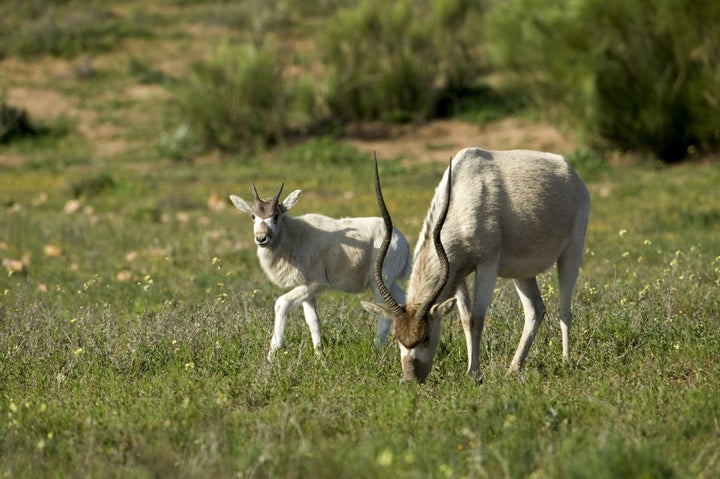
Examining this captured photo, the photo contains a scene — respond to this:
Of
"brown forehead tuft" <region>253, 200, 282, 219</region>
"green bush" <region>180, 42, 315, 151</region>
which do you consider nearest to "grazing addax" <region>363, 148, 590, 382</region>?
"brown forehead tuft" <region>253, 200, 282, 219</region>

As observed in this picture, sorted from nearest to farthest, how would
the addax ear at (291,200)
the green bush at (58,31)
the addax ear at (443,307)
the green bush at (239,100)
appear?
the addax ear at (443,307) → the addax ear at (291,200) → the green bush at (239,100) → the green bush at (58,31)

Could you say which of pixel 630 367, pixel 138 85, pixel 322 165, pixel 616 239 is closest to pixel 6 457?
pixel 630 367

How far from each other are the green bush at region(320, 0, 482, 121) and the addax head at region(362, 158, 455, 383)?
62.4 ft

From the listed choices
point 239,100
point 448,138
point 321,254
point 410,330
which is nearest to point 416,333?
point 410,330

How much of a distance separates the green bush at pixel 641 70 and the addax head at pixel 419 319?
584 inches

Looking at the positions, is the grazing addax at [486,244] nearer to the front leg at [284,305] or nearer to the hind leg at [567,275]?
the hind leg at [567,275]

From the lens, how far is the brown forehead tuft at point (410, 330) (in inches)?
239

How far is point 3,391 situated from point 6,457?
5.21 feet

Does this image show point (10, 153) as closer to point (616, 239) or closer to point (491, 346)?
point (616, 239)

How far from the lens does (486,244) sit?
658 cm

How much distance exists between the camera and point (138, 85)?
3058cm

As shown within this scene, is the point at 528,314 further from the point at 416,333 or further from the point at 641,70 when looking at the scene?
the point at 641,70

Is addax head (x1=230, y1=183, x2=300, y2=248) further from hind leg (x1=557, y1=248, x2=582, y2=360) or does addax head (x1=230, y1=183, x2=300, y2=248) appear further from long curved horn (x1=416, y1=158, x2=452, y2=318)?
hind leg (x1=557, y1=248, x2=582, y2=360)

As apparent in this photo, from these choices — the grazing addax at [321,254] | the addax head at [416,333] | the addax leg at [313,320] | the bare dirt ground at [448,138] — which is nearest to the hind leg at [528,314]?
the addax head at [416,333]
